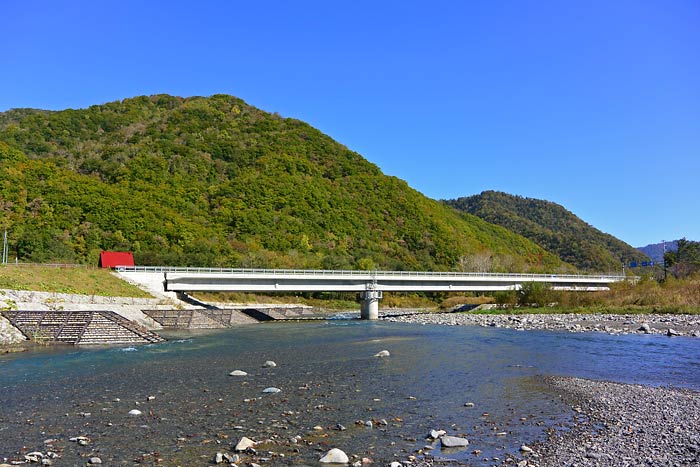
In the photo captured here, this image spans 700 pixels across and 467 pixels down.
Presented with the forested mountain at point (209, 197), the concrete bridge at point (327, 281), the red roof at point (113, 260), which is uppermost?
the forested mountain at point (209, 197)

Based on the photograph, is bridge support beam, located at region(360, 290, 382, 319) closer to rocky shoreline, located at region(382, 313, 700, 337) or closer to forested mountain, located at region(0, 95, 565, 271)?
rocky shoreline, located at region(382, 313, 700, 337)

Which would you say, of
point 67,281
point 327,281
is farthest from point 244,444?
point 327,281

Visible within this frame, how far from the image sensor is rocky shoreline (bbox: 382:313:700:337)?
37.9 m

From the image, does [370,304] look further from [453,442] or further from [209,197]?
[209,197]

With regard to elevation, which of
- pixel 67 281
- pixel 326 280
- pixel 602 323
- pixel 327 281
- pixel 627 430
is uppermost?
pixel 67 281

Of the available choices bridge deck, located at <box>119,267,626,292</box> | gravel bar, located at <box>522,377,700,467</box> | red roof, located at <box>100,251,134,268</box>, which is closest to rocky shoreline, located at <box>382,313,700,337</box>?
bridge deck, located at <box>119,267,626,292</box>

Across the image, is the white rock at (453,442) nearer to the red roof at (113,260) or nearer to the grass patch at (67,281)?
the grass patch at (67,281)

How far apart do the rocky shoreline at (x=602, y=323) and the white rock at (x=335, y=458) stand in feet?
111

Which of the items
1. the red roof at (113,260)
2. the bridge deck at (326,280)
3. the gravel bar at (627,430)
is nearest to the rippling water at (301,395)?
the gravel bar at (627,430)

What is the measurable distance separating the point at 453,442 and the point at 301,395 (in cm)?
697

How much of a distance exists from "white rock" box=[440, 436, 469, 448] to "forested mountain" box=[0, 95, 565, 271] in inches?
3084

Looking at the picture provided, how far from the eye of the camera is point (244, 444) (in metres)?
11.1

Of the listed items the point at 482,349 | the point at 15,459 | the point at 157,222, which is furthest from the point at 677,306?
the point at 157,222

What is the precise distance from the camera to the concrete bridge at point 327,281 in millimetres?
58938
